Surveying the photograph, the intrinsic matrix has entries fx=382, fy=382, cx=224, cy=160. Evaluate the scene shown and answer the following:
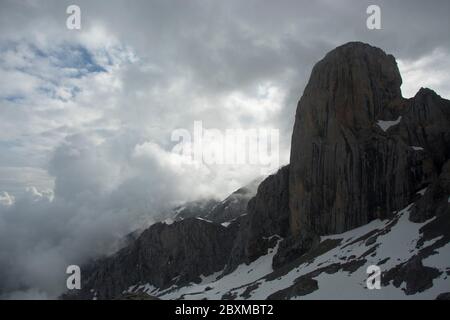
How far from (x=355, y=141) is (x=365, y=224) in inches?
721

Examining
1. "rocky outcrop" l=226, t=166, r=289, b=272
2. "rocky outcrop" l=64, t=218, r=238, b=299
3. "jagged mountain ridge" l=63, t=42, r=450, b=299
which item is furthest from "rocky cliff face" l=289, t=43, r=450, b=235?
"rocky outcrop" l=64, t=218, r=238, b=299

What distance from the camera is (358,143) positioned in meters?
84.2

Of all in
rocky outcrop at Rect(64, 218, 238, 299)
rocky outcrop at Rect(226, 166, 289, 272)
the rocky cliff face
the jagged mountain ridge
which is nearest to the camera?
the jagged mountain ridge

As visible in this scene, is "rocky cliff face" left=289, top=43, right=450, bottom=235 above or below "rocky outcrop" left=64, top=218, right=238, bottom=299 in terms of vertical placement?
above

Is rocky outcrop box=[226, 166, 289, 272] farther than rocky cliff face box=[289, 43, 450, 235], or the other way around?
rocky outcrop box=[226, 166, 289, 272]

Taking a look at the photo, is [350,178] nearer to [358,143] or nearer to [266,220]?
[358,143]

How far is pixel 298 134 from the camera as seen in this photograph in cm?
9775

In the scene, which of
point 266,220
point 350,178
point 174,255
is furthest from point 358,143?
point 174,255

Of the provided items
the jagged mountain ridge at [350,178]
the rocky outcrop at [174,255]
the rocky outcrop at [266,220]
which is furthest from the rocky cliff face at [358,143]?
the rocky outcrop at [174,255]

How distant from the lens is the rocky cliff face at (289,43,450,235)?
255 ft

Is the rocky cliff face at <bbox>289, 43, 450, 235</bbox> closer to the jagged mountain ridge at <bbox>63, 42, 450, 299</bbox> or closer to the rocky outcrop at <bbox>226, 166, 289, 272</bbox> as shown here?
the jagged mountain ridge at <bbox>63, 42, 450, 299</bbox>

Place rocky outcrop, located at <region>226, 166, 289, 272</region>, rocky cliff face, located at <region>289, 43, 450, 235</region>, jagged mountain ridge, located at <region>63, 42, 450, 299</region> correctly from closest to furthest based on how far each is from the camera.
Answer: jagged mountain ridge, located at <region>63, 42, 450, 299</region>, rocky cliff face, located at <region>289, 43, 450, 235</region>, rocky outcrop, located at <region>226, 166, 289, 272</region>

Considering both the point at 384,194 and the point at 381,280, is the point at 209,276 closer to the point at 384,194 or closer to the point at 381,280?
the point at 384,194
